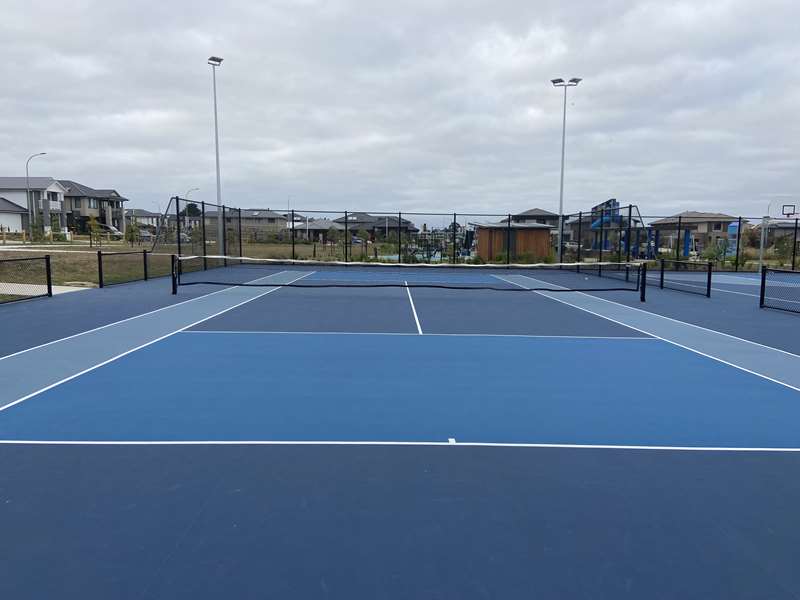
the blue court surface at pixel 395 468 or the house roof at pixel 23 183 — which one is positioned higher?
the house roof at pixel 23 183

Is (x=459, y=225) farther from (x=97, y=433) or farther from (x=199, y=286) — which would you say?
(x=97, y=433)

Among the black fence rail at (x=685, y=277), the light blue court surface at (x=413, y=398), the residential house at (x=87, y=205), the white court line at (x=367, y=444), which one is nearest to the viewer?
the white court line at (x=367, y=444)

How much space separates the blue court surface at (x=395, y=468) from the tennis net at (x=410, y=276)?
10.4 meters

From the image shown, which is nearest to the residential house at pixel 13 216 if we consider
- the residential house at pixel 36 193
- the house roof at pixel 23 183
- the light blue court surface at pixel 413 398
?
the residential house at pixel 36 193

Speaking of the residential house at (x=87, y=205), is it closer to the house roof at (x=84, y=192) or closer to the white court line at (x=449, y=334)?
the house roof at (x=84, y=192)

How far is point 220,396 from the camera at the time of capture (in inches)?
240

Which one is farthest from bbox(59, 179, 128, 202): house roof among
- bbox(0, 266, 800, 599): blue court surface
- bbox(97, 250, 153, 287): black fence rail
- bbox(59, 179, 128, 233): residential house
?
bbox(0, 266, 800, 599): blue court surface

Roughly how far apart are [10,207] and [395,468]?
75.7 meters

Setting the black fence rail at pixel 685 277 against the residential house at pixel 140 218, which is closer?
the black fence rail at pixel 685 277

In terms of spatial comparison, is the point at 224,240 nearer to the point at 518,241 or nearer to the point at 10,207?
the point at 518,241

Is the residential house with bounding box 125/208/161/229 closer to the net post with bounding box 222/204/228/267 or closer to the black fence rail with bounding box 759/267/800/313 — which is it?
the net post with bounding box 222/204/228/267

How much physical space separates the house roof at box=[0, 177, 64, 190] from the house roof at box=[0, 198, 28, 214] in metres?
2.13

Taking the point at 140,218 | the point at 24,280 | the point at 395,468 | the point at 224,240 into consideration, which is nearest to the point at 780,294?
the point at 395,468

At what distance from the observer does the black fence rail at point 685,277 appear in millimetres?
18058
